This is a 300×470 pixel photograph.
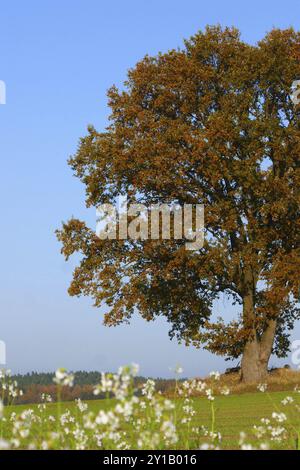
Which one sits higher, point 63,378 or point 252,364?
point 252,364

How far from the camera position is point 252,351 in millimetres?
35062

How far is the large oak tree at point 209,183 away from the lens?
1324 inches

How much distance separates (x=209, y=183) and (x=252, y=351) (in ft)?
25.9

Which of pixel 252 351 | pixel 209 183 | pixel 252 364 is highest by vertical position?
pixel 209 183

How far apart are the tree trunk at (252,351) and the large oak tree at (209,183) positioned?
2.3 inches

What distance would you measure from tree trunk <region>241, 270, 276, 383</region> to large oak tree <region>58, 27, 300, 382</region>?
0.06 m

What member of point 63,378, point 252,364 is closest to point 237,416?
point 63,378

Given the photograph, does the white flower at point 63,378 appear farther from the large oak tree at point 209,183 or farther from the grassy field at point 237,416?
the large oak tree at point 209,183

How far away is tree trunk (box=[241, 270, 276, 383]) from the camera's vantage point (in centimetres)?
3469

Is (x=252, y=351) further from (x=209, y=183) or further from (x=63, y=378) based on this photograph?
Answer: (x=63, y=378)

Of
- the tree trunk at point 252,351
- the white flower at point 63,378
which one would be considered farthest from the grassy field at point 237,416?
the tree trunk at point 252,351
